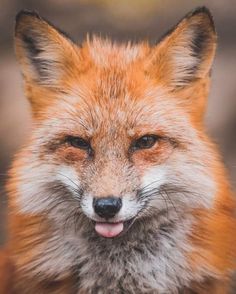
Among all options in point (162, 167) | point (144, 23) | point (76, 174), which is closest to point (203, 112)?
point (162, 167)

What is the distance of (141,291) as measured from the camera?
383 centimetres

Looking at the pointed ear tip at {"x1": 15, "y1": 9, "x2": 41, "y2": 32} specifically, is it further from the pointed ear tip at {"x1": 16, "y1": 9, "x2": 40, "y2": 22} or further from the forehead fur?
the forehead fur

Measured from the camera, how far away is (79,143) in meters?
3.72

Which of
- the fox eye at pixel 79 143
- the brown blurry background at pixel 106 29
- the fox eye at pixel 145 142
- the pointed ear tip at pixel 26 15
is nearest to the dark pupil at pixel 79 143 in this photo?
the fox eye at pixel 79 143

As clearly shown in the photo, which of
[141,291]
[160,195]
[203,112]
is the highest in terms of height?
[203,112]

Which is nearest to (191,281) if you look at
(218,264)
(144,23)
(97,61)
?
(218,264)

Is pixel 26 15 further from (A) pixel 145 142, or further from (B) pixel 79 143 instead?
(A) pixel 145 142

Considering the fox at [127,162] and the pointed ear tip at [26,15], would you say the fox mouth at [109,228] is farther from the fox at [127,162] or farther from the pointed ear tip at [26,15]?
the pointed ear tip at [26,15]

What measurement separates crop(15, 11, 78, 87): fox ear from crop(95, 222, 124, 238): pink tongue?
67 cm

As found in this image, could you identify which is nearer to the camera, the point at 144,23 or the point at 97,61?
the point at 97,61

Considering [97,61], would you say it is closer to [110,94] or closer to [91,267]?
[110,94]

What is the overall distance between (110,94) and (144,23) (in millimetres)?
2163

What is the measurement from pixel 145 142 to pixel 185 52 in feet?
1.48

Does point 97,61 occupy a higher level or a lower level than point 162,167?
higher
